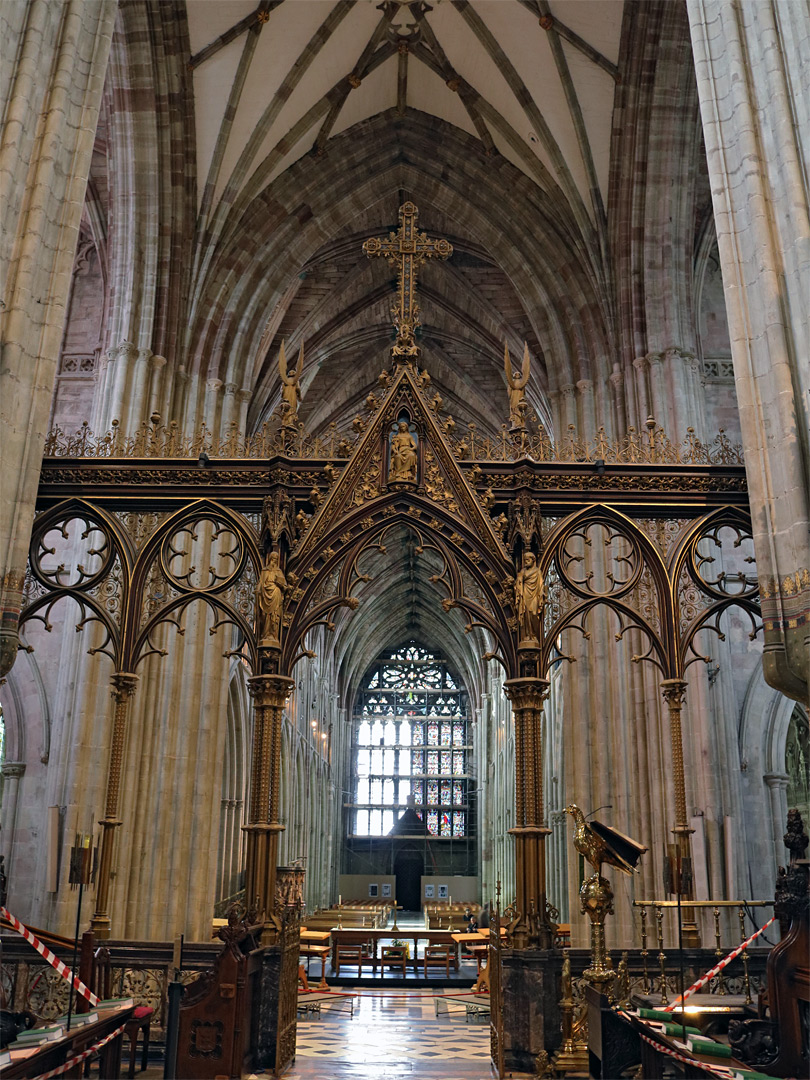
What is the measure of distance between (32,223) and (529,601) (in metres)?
4.65

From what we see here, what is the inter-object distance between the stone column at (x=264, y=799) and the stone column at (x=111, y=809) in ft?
3.17

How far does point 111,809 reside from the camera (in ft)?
24.0

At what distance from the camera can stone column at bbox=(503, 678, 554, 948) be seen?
23.5 feet

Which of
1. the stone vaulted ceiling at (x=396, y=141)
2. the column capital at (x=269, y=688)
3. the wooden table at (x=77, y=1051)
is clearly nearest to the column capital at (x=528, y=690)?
the column capital at (x=269, y=688)

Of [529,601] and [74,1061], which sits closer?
[74,1061]

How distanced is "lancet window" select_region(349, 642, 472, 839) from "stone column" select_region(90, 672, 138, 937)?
3528 cm

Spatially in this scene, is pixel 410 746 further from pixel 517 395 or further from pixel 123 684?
pixel 123 684

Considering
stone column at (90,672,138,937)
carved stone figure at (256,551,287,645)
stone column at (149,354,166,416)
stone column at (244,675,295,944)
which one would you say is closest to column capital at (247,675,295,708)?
stone column at (244,675,295,944)

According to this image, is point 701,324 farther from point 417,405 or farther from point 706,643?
point 417,405

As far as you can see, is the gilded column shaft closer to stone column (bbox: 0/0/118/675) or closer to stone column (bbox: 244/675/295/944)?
stone column (bbox: 244/675/295/944)

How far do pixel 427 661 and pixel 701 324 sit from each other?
27.9 meters

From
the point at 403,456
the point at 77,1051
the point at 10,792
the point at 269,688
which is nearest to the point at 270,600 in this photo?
the point at 269,688

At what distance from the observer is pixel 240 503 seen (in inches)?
323

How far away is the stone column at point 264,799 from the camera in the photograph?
24.1ft
